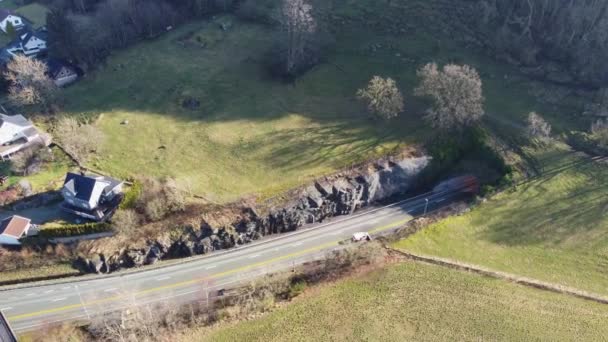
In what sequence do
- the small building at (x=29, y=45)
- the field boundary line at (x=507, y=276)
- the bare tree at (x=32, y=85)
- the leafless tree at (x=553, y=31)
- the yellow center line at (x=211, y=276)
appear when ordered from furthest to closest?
the small building at (x=29, y=45) < the leafless tree at (x=553, y=31) < the bare tree at (x=32, y=85) < the field boundary line at (x=507, y=276) < the yellow center line at (x=211, y=276)

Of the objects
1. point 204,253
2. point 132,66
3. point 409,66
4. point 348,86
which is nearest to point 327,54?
point 348,86

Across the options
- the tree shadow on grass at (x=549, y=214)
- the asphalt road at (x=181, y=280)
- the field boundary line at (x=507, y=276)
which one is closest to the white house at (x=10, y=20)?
the asphalt road at (x=181, y=280)

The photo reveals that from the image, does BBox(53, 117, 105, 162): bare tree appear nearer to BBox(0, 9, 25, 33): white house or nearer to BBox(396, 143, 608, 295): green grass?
BBox(396, 143, 608, 295): green grass

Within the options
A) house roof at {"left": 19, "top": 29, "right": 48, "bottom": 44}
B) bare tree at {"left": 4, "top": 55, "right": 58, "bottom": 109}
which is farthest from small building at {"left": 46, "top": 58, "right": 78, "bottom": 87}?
house roof at {"left": 19, "top": 29, "right": 48, "bottom": 44}

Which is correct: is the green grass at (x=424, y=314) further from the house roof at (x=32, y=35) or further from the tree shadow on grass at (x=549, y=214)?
the house roof at (x=32, y=35)

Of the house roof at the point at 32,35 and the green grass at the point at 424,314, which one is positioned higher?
the house roof at the point at 32,35

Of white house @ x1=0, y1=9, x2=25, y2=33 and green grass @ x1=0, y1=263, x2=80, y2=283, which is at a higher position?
white house @ x1=0, y1=9, x2=25, y2=33
